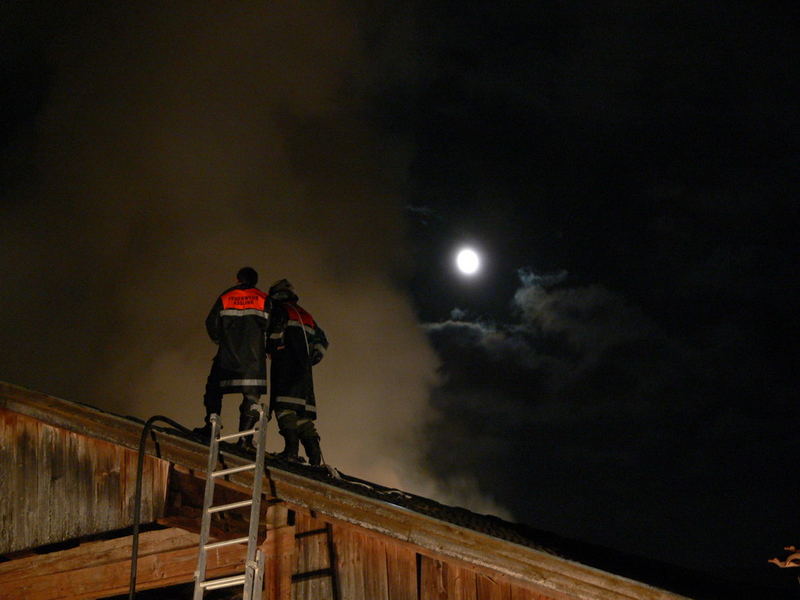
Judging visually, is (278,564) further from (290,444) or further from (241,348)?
(241,348)

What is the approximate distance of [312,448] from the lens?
784cm

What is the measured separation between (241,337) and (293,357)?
0.71m

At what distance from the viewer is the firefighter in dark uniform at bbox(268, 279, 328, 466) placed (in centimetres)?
751

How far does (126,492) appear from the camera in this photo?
608 centimetres

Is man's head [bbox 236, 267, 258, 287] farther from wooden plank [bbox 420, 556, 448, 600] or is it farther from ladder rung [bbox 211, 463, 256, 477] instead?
wooden plank [bbox 420, 556, 448, 600]

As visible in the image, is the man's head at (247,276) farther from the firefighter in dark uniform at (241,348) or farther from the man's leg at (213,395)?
the man's leg at (213,395)

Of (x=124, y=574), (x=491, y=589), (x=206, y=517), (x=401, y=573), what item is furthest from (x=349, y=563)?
(x=124, y=574)

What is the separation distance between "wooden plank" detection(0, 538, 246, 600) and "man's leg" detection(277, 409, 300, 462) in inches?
66.2

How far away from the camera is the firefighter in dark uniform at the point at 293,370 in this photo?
7.51 metres

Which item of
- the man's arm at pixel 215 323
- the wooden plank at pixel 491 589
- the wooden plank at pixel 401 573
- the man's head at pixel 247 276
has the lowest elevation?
the wooden plank at pixel 491 589

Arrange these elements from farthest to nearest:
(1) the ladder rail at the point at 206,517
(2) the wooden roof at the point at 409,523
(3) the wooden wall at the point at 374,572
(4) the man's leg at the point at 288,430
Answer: (4) the man's leg at the point at 288,430 < (3) the wooden wall at the point at 374,572 < (1) the ladder rail at the point at 206,517 < (2) the wooden roof at the point at 409,523

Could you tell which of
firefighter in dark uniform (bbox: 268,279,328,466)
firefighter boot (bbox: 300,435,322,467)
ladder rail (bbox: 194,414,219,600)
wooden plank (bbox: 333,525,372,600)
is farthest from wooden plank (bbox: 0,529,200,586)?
firefighter boot (bbox: 300,435,322,467)

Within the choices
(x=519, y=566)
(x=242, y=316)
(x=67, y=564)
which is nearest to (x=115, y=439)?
(x=67, y=564)

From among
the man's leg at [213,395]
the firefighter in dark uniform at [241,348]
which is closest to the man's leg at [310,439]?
the firefighter in dark uniform at [241,348]
